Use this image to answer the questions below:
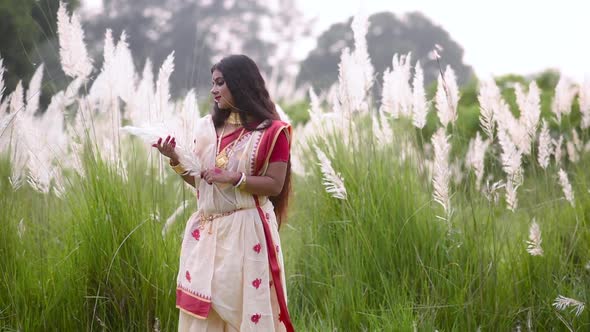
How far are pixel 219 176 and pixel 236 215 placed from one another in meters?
0.22

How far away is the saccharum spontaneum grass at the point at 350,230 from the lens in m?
3.57

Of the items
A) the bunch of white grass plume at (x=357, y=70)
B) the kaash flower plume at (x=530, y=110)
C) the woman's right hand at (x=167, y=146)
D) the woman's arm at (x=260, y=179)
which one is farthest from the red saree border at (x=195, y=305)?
the kaash flower plume at (x=530, y=110)

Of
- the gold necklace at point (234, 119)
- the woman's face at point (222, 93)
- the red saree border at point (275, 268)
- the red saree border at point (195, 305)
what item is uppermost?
the woman's face at point (222, 93)

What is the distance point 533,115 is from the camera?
156 inches

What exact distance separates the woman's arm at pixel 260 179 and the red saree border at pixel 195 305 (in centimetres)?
48

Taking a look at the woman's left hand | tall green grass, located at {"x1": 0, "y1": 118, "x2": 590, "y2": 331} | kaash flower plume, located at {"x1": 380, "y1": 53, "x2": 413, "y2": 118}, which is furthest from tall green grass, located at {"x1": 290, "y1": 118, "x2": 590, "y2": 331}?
the woman's left hand

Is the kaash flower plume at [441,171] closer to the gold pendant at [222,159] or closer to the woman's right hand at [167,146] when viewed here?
the gold pendant at [222,159]

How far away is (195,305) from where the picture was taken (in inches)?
119

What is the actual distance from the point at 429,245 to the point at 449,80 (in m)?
0.87

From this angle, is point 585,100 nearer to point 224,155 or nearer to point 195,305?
point 224,155

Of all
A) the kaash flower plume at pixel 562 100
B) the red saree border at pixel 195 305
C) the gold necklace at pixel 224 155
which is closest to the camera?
the red saree border at pixel 195 305

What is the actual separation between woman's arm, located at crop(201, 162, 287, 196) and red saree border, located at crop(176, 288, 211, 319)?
0.48 metres

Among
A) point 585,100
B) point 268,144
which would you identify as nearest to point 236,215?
point 268,144

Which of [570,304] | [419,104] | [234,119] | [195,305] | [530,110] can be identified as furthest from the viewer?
[530,110]
